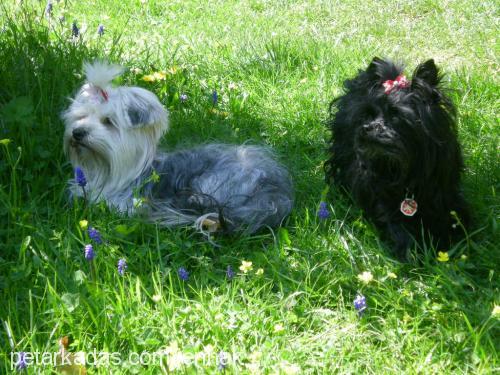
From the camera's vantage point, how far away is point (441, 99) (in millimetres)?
3371

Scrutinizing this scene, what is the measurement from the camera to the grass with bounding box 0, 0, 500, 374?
2.77 meters

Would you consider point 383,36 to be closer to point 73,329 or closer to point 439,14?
point 439,14

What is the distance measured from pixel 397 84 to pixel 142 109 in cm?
146

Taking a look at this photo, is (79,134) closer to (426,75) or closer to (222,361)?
(222,361)

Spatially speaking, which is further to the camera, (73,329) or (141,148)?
(141,148)

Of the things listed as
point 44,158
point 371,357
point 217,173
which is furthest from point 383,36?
point 371,357

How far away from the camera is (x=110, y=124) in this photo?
3.79 metres

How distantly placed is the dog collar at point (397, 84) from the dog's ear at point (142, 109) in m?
1.34

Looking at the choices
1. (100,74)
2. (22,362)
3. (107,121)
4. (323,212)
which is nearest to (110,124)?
(107,121)

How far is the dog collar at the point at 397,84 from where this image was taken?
335 centimetres

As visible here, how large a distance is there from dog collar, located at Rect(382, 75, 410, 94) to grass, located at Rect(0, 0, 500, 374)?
769 millimetres

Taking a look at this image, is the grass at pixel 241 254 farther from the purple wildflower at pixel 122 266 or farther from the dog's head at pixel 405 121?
the dog's head at pixel 405 121

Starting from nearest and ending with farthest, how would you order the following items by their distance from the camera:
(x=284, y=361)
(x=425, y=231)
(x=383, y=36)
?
(x=284, y=361) → (x=425, y=231) → (x=383, y=36)

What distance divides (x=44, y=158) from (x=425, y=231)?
2.40 metres
